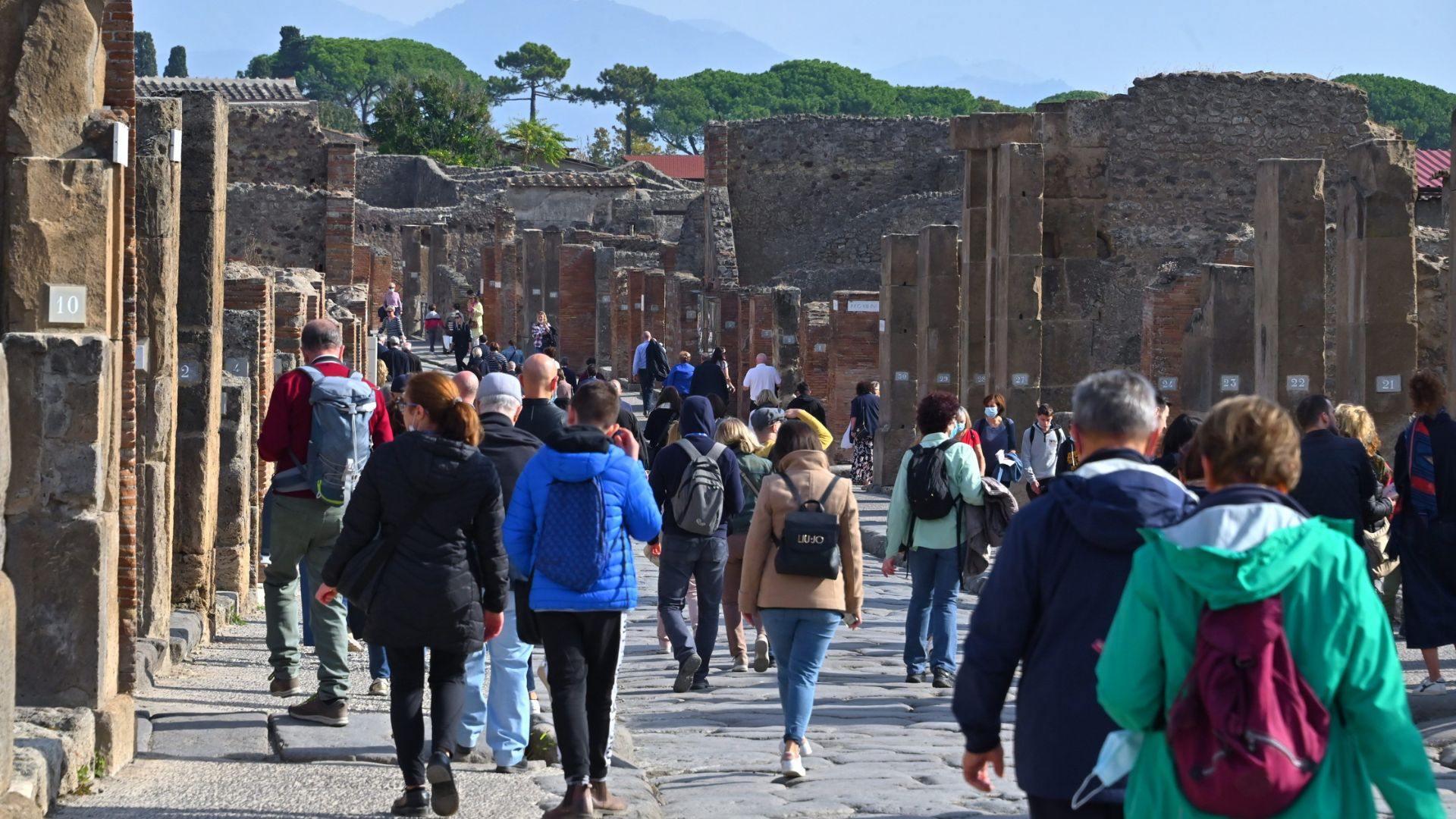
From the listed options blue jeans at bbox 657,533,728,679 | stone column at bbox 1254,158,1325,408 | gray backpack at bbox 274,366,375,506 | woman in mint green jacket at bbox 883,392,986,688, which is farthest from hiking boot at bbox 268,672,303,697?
stone column at bbox 1254,158,1325,408

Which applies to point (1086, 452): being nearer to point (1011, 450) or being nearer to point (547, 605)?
point (547, 605)

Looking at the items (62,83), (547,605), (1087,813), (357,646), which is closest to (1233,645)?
(1087,813)

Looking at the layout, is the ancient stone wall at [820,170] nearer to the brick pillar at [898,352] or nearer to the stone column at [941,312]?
the brick pillar at [898,352]

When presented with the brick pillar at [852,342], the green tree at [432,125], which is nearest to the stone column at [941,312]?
the brick pillar at [852,342]

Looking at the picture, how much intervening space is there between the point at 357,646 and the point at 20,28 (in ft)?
15.1

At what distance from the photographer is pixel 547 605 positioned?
6363 millimetres

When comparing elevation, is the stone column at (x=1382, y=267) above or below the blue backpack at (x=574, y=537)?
above

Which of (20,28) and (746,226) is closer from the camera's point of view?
(20,28)

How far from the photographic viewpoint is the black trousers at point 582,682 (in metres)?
6.35

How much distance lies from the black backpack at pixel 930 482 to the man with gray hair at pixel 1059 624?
5.04 meters

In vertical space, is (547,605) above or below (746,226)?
below

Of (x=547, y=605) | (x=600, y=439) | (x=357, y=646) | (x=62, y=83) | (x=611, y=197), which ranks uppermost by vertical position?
(x=611, y=197)

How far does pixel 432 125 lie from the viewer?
6769cm

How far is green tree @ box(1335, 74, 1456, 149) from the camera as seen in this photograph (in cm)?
8275
